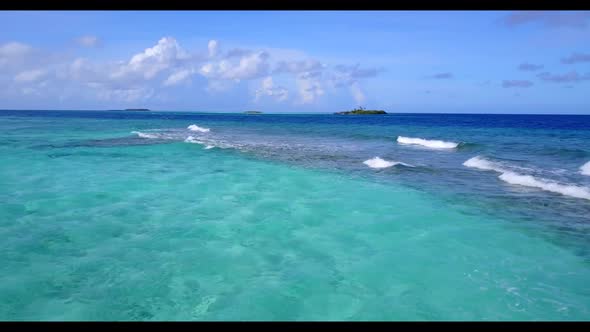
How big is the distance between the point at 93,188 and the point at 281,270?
9.68 meters

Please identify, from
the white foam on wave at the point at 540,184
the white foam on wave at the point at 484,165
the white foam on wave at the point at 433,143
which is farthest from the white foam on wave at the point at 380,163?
the white foam on wave at the point at 433,143

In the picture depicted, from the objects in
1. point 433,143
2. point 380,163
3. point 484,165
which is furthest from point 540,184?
point 433,143

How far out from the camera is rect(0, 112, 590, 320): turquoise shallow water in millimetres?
5887

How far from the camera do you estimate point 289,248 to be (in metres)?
8.38

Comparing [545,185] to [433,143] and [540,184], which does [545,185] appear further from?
[433,143]

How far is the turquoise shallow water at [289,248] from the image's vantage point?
5887 mm

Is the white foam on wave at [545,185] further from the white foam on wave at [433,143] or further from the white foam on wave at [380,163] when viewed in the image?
the white foam on wave at [433,143]

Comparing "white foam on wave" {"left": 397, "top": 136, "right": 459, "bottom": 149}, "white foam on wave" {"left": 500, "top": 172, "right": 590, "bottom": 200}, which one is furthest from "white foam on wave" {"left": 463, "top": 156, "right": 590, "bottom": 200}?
"white foam on wave" {"left": 397, "top": 136, "right": 459, "bottom": 149}

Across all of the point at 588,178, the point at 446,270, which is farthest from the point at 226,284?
the point at 588,178

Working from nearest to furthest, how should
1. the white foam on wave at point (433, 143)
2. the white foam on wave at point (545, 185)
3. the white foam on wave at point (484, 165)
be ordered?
the white foam on wave at point (545, 185) < the white foam on wave at point (484, 165) < the white foam on wave at point (433, 143)

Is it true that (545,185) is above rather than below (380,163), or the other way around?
below

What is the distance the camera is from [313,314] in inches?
223

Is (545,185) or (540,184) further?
(540,184)

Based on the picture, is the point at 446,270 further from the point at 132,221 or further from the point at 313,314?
the point at 132,221
